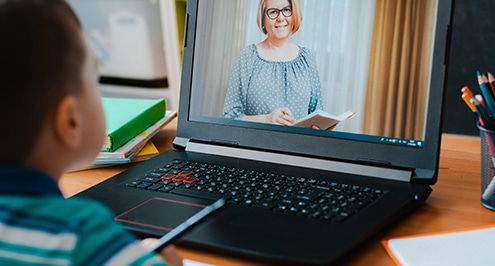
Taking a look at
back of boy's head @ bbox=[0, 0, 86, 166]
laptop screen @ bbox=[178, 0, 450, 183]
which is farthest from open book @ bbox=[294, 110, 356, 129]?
back of boy's head @ bbox=[0, 0, 86, 166]

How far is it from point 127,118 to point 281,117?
11.8 inches

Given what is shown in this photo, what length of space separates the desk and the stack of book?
2 centimetres

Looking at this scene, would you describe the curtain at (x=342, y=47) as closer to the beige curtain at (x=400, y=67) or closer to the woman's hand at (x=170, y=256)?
the beige curtain at (x=400, y=67)

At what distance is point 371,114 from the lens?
3.22ft

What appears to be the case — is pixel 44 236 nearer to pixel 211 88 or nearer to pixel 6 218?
pixel 6 218

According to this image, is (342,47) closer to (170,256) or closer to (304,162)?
(304,162)

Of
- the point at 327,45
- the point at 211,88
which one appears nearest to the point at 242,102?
the point at 211,88

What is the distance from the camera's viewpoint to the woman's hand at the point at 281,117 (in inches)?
41.3

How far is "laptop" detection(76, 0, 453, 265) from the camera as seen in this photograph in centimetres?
78

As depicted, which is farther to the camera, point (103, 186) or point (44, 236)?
point (103, 186)

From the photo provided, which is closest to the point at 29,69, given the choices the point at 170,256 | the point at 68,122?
the point at 68,122

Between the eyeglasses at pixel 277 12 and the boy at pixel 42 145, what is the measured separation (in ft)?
1.61

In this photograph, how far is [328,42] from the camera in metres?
1.00

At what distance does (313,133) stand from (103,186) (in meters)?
0.33
